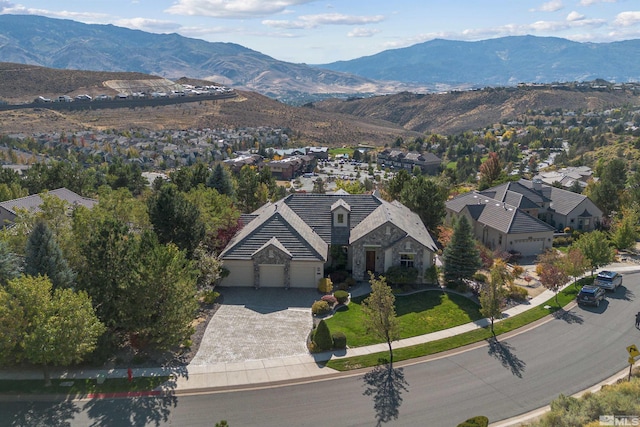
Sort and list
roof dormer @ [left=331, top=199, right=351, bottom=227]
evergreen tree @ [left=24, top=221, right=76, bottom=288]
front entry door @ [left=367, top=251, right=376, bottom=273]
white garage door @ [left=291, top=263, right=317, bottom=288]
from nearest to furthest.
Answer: evergreen tree @ [left=24, top=221, right=76, bottom=288], white garage door @ [left=291, top=263, right=317, bottom=288], front entry door @ [left=367, top=251, right=376, bottom=273], roof dormer @ [left=331, top=199, right=351, bottom=227]

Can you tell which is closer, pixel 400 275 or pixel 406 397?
pixel 406 397

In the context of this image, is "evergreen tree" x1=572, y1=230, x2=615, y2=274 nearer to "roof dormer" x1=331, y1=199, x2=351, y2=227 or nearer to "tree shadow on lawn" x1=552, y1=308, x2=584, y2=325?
"tree shadow on lawn" x1=552, y1=308, x2=584, y2=325

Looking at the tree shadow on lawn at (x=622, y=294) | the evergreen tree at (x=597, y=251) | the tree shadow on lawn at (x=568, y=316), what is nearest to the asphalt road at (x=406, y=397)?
the tree shadow on lawn at (x=568, y=316)

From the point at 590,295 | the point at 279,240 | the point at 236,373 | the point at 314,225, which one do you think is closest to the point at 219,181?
the point at 314,225

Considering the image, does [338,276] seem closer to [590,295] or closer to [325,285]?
[325,285]

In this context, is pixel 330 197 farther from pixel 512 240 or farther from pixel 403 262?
pixel 512 240

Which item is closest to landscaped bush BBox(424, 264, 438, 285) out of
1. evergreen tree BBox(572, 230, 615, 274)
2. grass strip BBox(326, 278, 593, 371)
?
grass strip BBox(326, 278, 593, 371)
